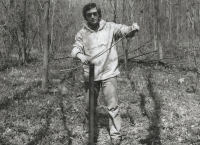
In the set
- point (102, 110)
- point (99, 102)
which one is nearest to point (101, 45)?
point (102, 110)

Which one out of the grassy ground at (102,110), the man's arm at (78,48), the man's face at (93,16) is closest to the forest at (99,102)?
the grassy ground at (102,110)

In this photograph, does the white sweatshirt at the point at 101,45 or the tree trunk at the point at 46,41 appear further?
the tree trunk at the point at 46,41

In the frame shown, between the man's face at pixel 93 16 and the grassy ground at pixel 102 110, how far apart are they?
2195mm

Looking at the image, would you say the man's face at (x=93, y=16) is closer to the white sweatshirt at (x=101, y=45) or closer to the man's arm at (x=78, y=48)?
the white sweatshirt at (x=101, y=45)

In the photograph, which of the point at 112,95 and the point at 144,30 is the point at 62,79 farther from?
the point at 144,30

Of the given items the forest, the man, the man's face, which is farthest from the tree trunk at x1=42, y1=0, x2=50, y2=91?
the man's face

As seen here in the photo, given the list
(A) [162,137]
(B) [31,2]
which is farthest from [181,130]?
(B) [31,2]

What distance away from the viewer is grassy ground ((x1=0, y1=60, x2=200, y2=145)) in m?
5.10

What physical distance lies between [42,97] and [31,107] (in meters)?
0.91

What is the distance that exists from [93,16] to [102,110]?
3136mm

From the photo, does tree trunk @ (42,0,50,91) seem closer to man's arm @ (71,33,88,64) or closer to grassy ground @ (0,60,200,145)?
grassy ground @ (0,60,200,145)

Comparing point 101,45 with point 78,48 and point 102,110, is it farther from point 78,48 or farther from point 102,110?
point 102,110

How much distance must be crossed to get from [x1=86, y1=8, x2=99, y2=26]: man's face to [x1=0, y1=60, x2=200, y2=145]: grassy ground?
220 cm

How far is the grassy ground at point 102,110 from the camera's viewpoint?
16.7 ft
